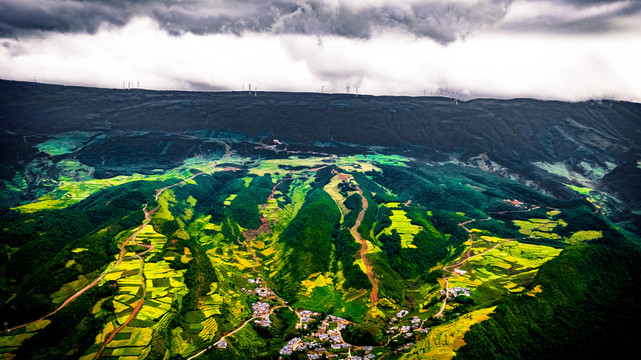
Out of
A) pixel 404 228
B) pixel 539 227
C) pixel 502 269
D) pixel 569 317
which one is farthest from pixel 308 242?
pixel 539 227

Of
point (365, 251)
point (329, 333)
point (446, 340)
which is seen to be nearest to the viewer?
point (446, 340)

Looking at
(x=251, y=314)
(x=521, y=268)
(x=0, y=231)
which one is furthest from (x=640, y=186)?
(x=0, y=231)

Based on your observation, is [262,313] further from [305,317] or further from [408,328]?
[408,328]

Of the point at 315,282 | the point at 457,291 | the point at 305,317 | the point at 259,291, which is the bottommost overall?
the point at 259,291

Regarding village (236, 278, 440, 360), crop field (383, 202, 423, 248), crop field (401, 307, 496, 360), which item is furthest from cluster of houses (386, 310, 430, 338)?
crop field (383, 202, 423, 248)

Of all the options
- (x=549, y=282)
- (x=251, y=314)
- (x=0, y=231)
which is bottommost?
(x=251, y=314)

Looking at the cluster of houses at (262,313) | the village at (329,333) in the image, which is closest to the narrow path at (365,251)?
the village at (329,333)

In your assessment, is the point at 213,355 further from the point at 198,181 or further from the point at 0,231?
the point at 198,181

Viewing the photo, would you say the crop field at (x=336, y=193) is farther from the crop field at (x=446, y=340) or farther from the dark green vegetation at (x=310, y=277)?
the crop field at (x=446, y=340)

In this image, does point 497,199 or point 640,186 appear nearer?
point 497,199
